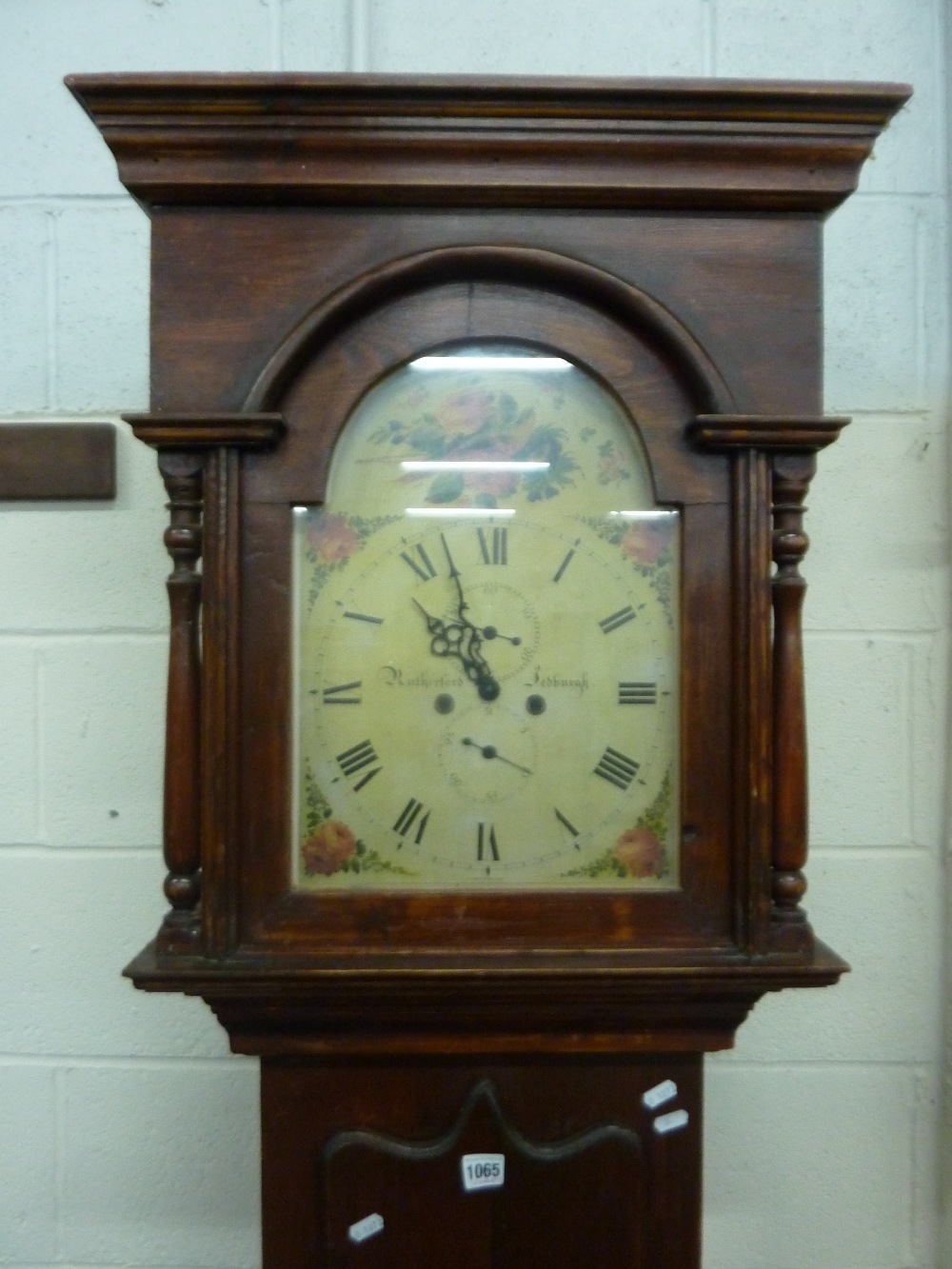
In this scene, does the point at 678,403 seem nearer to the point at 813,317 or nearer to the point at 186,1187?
the point at 813,317

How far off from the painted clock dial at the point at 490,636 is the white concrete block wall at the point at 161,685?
1.26ft

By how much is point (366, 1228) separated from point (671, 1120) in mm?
279

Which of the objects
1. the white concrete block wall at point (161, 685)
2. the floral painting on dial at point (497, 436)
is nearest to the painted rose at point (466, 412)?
the floral painting on dial at point (497, 436)

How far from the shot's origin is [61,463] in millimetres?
1181

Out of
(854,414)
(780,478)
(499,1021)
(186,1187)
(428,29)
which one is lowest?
(186,1187)

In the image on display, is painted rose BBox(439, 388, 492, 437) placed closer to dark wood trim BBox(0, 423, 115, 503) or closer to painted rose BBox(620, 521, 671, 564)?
painted rose BBox(620, 521, 671, 564)

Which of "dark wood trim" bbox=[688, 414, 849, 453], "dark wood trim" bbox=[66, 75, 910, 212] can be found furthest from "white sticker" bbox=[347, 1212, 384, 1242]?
"dark wood trim" bbox=[66, 75, 910, 212]

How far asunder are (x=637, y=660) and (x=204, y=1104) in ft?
2.40

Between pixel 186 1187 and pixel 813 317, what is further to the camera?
pixel 186 1187

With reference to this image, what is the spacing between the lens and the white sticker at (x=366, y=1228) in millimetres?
921

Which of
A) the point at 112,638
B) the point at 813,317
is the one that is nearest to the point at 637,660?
the point at 813,317

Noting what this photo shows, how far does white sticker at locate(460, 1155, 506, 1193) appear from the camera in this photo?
920mm

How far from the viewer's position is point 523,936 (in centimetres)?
85

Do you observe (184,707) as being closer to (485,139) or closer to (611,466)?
(611,466)
